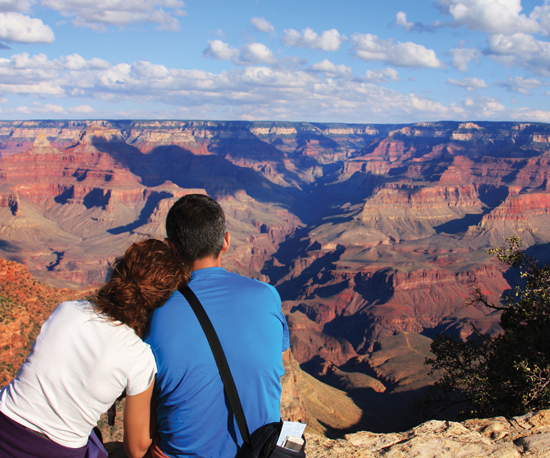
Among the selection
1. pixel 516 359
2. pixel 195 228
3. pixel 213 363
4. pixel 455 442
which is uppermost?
pixel 195 228

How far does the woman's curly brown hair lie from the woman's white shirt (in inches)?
5.3

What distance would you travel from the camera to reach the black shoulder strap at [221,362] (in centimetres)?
400

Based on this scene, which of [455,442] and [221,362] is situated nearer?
[221,362]

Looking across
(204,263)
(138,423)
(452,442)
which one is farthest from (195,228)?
(452,442)

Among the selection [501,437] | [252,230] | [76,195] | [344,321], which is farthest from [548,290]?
[76,195]

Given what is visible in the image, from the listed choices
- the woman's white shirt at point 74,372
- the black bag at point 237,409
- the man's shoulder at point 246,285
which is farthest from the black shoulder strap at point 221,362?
the woman's white shirt at point 74,372

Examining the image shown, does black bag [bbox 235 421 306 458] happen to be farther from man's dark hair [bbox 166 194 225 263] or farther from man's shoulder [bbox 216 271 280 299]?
man's dark hair [bbox 166 194 225 263]

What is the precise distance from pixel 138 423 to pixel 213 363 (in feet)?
3.54

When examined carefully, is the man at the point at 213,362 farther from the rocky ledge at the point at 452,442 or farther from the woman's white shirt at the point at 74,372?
the rocky ledge at the point at 452,442

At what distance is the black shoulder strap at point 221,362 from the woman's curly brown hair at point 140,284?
242 mm

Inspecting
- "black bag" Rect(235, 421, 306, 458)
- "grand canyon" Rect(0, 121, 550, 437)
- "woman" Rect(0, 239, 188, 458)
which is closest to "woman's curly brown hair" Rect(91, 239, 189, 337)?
"woman" Rect(0, 239, 188, 458)

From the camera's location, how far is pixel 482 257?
11125cm

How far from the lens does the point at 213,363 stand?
4043 mm

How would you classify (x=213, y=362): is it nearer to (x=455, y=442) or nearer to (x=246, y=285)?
(x=246, y=285)
